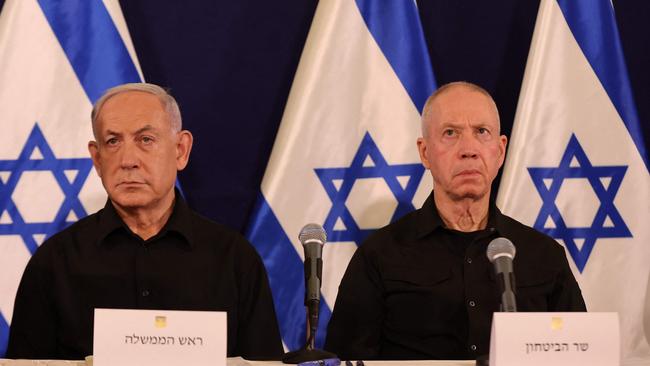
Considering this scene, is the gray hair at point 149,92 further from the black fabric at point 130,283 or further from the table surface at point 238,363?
the table surface at point 238,363

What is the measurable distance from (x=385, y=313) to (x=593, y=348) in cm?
113

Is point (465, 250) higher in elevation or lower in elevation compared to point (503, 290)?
higher

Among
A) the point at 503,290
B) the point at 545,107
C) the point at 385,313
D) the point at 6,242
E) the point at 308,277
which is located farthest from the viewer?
the point at 545,107

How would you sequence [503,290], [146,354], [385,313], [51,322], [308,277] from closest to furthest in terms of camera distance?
[146,354]
[503,290]
[308,277]
[51,322]
[385,313]

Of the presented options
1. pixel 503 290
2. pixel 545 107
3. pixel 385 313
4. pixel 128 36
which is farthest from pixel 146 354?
pixel 545 107

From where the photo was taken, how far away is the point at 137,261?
3.12 m

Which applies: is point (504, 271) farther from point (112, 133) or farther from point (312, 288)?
point (112, 133)

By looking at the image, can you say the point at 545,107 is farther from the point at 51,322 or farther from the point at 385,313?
the point at 51,322

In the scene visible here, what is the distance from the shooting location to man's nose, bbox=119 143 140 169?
122 inches

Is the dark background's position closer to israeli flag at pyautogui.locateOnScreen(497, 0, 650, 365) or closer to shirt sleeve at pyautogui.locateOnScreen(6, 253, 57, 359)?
israeli flag at pyautogui.locateOnScreen(497, 0, 650, 365)

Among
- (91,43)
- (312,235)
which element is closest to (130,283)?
(312,235)

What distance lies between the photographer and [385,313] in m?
3.28

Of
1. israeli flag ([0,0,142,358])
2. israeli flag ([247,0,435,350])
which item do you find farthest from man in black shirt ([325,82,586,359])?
israeli flag ([0,0,142,358])

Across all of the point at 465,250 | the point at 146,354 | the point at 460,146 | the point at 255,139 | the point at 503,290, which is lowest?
the point at 146,354
